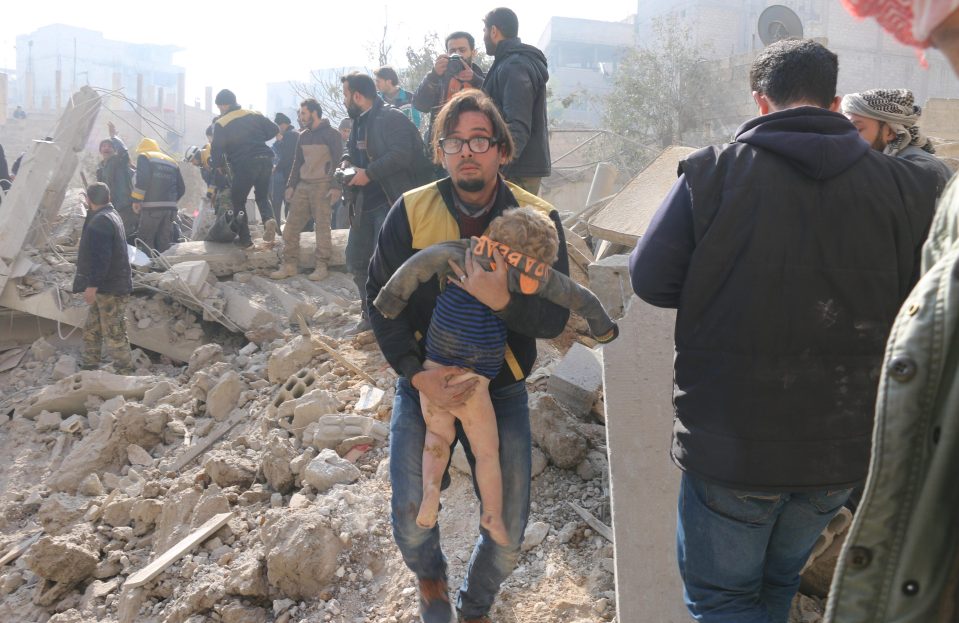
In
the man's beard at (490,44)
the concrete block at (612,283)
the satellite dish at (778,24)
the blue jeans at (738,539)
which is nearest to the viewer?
the blue jeans at (738,539)

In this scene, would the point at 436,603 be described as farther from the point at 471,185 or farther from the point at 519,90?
the point at 519,90

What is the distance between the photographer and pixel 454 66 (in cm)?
568

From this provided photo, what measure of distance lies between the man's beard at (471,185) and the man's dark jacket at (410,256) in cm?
7

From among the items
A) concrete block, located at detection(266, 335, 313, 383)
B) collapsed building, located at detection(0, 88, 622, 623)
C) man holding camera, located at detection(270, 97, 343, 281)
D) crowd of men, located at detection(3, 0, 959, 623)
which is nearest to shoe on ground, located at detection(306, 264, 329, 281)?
collapsed building, located at detection(0, 88, 622, 623)

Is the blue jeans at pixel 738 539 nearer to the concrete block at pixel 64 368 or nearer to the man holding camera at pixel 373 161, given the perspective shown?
the man holding camera at pixel 373 161

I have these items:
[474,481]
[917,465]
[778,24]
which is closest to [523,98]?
[474,481]

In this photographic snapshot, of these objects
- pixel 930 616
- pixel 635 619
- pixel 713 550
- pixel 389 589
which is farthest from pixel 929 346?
pixel 389 589

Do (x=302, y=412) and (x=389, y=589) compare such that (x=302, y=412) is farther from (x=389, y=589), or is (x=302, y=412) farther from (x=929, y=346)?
(x=929, y=346)

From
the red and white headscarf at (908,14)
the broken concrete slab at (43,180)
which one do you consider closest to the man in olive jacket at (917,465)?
the red and white headscarf at (908,14)

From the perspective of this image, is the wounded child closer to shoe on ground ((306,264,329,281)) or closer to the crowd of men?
the crowd of men

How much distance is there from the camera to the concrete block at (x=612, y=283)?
388 cm

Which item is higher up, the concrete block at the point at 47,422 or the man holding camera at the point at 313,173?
the man holding camera at the point at 313,173

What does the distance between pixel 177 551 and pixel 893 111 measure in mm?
4194

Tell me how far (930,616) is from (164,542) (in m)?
4.38
